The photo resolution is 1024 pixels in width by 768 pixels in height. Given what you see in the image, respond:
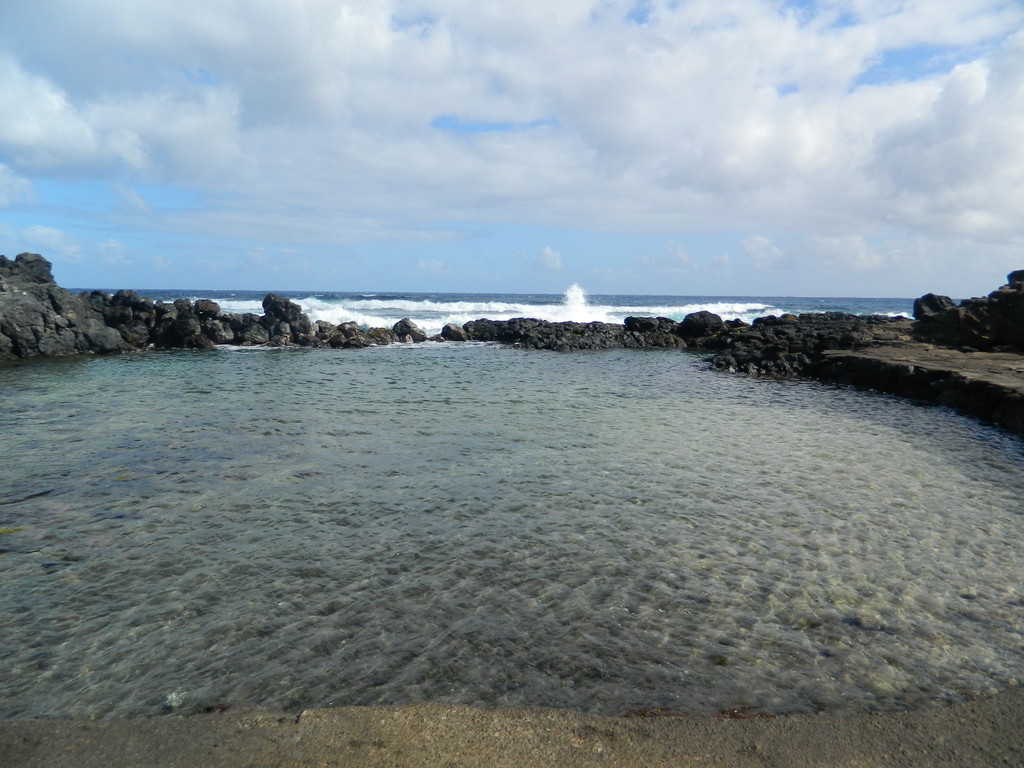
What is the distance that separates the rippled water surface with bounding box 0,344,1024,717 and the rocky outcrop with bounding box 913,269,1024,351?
11494 millimetres

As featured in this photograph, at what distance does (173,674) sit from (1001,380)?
64.6ft

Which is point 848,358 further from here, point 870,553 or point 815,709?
point 815,709

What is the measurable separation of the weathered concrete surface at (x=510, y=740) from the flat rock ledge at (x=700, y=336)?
12986 mm

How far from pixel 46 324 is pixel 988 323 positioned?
40409 mm

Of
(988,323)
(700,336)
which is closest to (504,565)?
(988,323)

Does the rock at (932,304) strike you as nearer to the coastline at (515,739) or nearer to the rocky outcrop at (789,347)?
the rocky outcrop at (789,347)

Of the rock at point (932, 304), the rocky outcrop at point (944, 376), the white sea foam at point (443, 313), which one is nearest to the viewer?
the rocky outcrop at point (944, 376)

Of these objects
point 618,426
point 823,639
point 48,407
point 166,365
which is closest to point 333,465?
point 618,426

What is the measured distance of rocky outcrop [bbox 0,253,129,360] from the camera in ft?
89.8

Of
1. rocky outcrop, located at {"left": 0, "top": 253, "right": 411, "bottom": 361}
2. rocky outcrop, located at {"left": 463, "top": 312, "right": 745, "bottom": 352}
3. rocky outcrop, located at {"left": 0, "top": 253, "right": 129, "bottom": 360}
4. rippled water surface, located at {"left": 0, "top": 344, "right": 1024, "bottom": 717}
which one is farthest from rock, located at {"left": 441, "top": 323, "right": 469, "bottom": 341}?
rippled water surface, located at {"left": 0, "top": 344, "right": 1024, "bottom": 717}

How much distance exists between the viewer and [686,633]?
5344mm

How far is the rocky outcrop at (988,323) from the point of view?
2223 centimetres

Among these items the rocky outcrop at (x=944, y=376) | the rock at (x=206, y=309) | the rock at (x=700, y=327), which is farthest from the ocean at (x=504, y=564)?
the rock at (x=700, y=327)

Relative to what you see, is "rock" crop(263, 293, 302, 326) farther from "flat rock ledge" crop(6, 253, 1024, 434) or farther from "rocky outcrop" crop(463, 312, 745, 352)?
"rocky outcrop" crop(463, 312, 745, 352)
